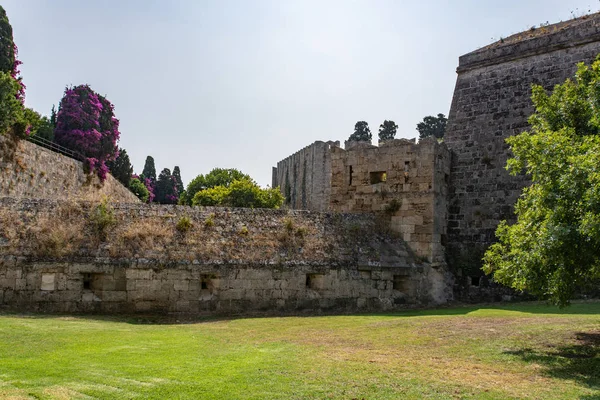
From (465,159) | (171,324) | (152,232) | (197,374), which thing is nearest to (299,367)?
(197,374)

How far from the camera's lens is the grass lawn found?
658 centimetres

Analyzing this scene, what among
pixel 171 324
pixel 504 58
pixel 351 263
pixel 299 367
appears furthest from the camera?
pixel 504 58

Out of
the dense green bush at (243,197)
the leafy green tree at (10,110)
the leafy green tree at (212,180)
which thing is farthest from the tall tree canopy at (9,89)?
the leafy green tree at (212,180)

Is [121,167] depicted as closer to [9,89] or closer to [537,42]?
[9,89]

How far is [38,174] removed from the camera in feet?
88.8

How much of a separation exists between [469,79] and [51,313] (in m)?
15.5

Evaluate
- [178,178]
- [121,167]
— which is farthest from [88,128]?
[178,178]

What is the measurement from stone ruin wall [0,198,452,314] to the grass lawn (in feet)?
4.00

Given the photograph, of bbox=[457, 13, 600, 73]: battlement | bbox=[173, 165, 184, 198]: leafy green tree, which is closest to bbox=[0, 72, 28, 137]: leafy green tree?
bbox=[457, 13, 600, 73]: battlement

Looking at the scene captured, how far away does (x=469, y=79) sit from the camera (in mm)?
19781

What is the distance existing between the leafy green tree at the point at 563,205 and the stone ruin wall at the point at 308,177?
105 feet

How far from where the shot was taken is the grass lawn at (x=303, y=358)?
6.58 m

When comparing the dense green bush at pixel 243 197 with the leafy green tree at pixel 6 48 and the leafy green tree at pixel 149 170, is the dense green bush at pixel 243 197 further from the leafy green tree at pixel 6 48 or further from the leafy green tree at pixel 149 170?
the leafy green tree at pixel 149 170

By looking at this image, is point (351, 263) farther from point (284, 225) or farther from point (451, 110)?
point (451, 110)
